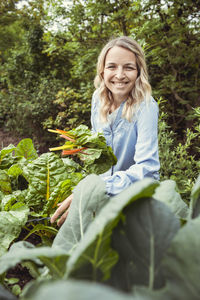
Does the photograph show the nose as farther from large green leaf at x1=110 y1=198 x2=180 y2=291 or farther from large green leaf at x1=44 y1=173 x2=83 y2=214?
large green leaf at x1=110 y1=198 x2=180 y2=291

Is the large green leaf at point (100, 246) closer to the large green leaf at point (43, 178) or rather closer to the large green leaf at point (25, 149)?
the large green leaf at point (43, 178)

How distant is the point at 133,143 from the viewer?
6.43 feet

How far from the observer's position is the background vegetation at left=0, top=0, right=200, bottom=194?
3486 millimetres

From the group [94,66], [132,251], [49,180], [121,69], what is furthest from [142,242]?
[94,66]

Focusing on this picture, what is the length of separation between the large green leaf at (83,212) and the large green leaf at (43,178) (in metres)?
0.64

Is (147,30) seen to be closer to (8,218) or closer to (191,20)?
(191,20)

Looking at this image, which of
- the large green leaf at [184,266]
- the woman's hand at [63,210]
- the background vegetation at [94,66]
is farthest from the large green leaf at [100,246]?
the background vegetation at [94,66]

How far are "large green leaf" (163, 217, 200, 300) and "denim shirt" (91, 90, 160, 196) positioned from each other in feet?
2.40

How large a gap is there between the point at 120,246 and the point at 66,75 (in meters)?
6.93

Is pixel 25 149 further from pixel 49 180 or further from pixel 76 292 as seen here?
pixel 76 292

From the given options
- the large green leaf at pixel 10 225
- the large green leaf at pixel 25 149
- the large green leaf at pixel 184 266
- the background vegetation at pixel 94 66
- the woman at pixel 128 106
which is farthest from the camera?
the background vegetation at pixel 94 66

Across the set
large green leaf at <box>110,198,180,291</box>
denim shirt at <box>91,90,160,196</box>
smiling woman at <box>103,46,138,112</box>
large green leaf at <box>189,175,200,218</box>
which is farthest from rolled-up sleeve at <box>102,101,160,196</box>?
large green leaf at <box>110,198,180,291</box>

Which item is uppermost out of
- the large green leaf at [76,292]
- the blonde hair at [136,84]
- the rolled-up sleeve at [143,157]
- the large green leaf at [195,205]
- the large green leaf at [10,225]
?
the blonde hair at [136,84]

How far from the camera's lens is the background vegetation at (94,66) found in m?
3.49
